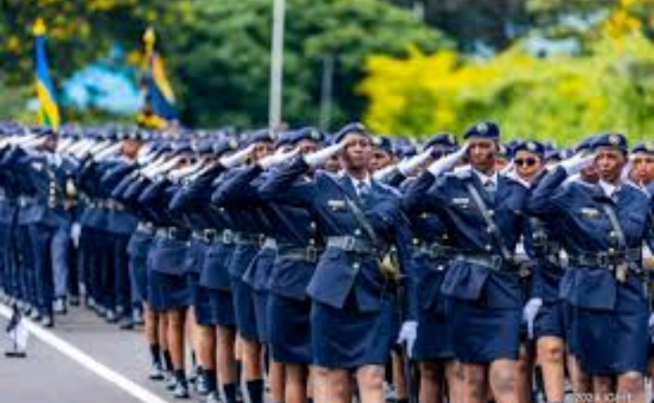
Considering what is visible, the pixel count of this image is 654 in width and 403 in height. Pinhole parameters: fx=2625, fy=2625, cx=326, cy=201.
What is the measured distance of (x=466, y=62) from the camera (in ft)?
220

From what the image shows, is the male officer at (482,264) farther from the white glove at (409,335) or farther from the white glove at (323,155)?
the white glove at (323,155)

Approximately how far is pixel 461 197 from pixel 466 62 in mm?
50055

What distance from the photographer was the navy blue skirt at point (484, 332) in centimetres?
1675

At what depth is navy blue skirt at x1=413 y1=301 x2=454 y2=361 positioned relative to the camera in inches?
696

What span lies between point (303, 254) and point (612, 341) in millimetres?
2173

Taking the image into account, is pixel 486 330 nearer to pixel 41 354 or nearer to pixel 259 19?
pixel 41 354

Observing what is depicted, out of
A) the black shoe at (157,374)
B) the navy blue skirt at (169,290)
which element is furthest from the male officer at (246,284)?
the black shoe at (157,374)

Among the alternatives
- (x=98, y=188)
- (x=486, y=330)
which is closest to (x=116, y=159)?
(x=98, y=188)

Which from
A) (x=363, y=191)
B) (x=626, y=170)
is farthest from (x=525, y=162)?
(x=363, y=191)

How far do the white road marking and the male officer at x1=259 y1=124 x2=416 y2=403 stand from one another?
3.89 m

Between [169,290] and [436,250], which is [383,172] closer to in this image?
[436,250]

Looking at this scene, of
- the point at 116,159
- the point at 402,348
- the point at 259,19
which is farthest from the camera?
the point at 259,19

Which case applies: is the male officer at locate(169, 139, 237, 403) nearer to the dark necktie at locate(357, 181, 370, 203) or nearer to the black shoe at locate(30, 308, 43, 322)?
the dark necktie at locate(357, 181, 370, 203)

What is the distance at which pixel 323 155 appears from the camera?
54.2 ft
